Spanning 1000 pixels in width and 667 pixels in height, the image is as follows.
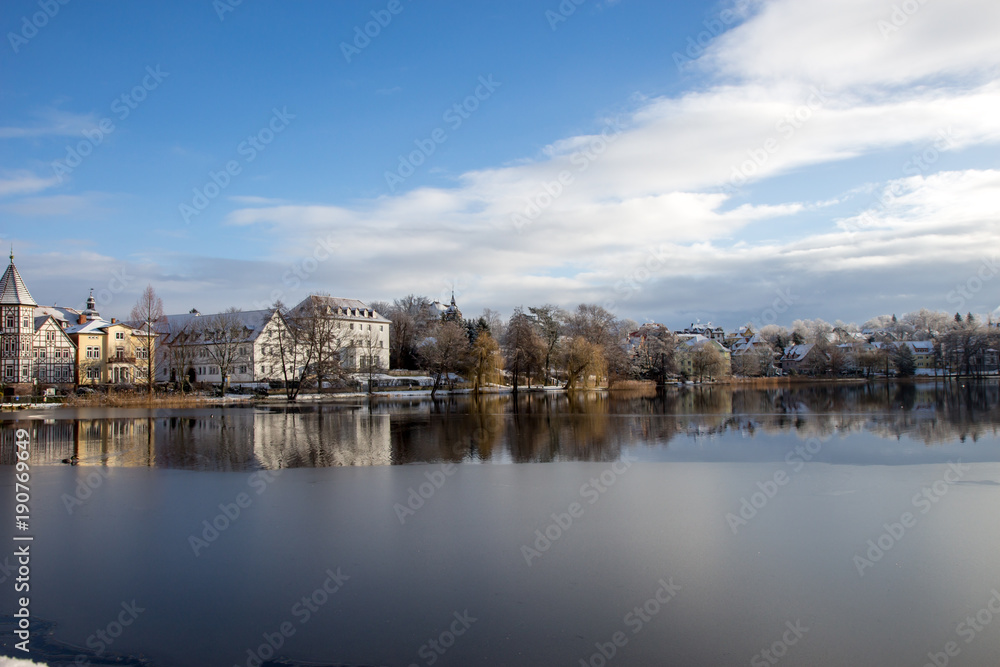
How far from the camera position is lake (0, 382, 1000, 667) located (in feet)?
17.8

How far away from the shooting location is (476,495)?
11.0m

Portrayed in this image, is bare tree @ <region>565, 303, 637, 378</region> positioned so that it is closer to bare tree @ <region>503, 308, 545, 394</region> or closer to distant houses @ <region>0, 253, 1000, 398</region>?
distant houses @ <region>0, 253, 1000, 398</region>

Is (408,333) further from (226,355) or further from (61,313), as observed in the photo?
(61,313)

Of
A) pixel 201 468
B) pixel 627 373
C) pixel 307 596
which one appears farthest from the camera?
pixel 627 373

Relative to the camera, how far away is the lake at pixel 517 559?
17.8 ft

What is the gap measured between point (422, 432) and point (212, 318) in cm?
4503

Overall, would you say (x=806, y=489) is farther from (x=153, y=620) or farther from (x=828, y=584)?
(x=153, y=620)

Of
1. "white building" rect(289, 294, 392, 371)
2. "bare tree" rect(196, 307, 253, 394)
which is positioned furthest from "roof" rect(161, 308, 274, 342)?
"white building" rect(289, 294, 392, 371)

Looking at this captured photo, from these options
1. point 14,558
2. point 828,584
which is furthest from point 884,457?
point 14,558

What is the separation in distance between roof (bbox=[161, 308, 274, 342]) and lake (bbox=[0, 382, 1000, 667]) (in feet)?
146

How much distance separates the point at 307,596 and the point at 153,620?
134 cm

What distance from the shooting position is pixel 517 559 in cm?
748

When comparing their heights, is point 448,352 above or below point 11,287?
below

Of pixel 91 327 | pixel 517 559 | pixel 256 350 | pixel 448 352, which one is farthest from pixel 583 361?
pixel 517 559
